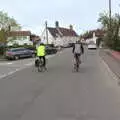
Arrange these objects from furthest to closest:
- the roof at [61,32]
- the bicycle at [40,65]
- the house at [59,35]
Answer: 1. the roof at [61,32]
2. the house at [59,35]
3. the bicycle at [40,65]

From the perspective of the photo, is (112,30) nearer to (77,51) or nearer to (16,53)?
(16,53)

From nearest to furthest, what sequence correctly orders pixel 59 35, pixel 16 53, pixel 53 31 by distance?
1. pixel 16 53
2. pixel 53 31
3. pixel 59 35

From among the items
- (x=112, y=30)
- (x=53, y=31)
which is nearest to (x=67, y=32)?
(x=53, y=31)

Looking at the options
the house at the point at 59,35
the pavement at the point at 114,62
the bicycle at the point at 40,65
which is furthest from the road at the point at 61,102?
the house at the point at 59,35

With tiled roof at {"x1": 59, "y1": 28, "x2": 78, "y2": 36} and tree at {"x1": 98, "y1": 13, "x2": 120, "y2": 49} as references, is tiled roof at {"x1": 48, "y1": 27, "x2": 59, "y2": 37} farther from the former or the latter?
tree at {"x1": 98, "y1": 13, "x2": 120, "y2": 49}

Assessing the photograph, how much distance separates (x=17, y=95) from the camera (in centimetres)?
1287

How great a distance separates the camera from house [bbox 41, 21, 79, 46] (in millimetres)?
147625

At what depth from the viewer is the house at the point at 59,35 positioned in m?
148

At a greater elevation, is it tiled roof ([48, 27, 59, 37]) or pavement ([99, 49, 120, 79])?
tiled roof ([48, 27, 59, 37])

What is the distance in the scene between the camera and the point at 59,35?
506 ft

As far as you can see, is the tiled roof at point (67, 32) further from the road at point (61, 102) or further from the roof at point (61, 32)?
the road at point (61, 102)

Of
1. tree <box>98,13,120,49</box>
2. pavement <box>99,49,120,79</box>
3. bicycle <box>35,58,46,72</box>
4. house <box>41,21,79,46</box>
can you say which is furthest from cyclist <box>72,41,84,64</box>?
house <box>41,21,79,46</box>

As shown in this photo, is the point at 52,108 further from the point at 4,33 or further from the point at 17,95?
the point at 4,33

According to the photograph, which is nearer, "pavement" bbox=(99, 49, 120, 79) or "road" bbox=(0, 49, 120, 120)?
"road" bbox=(0, 49, 120, 120)
